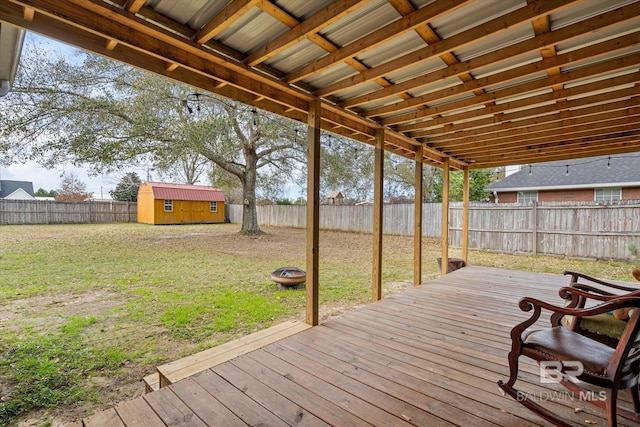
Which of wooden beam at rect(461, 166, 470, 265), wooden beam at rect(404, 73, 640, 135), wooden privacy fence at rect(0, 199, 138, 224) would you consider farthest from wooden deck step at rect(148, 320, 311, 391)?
wooden privacy fence at rect(0, 199, 138, 224)

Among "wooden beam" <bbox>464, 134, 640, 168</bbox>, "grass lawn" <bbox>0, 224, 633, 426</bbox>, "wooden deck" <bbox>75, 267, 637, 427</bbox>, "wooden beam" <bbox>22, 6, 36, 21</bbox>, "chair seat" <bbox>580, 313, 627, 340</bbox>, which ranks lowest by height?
"grass lawn" <bbox>0, 224, 633, 426</bbox>

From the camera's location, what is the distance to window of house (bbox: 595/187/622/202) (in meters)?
10.6

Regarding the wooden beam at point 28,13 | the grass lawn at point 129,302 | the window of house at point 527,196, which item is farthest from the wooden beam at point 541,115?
the window of house at point 527,196

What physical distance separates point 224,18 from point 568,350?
2.68m

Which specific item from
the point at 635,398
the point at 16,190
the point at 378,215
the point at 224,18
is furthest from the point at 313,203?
the point at 16,190

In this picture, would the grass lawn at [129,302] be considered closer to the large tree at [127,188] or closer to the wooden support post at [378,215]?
the wooden support post at [378,215]

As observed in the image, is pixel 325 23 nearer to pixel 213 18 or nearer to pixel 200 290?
pixel 213 18

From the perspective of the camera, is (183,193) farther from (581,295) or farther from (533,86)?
(581,295)

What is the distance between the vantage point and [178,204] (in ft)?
60.6

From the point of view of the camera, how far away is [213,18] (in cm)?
182

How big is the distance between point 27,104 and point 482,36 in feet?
29.1

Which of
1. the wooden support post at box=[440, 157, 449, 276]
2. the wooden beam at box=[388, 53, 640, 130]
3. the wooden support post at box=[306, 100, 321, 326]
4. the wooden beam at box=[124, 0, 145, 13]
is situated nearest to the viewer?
the wooden beam at box=[124, 0, 145, 13]

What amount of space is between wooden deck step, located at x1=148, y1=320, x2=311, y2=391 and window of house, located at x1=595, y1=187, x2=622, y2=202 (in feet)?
42.8

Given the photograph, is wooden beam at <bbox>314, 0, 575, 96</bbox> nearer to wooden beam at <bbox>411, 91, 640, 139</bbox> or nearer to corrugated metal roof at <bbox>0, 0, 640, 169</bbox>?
corrugated metal roof at <bbox>0, 0, 640, 169</bbox>
